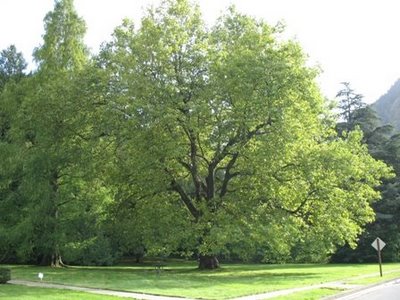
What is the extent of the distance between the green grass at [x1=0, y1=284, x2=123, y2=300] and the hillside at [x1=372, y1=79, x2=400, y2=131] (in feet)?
350

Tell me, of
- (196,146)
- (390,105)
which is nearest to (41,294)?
(196,146)

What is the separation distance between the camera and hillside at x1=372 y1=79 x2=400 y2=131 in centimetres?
11881

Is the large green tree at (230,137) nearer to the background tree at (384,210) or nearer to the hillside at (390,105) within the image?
the background tree at (384,210)

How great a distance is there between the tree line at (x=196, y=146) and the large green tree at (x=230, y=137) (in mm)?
80

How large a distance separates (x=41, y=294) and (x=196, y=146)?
1595cm

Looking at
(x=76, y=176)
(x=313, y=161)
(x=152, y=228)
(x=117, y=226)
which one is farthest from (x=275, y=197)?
(x=76, y=176)

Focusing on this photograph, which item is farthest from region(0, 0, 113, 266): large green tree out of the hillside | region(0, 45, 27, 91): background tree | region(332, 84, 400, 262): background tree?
the hillside

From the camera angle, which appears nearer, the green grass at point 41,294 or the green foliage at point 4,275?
the green grass at point 41,294

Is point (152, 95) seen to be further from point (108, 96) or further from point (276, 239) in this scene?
point (276, 239)


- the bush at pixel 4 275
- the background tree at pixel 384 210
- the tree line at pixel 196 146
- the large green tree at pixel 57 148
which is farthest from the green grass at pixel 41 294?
the background tree at pixel 384 210

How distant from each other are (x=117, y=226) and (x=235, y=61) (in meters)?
12.7

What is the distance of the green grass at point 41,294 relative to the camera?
50.6 feet

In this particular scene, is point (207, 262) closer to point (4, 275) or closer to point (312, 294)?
Answer: point (4, 275)

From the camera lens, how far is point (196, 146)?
101ft
